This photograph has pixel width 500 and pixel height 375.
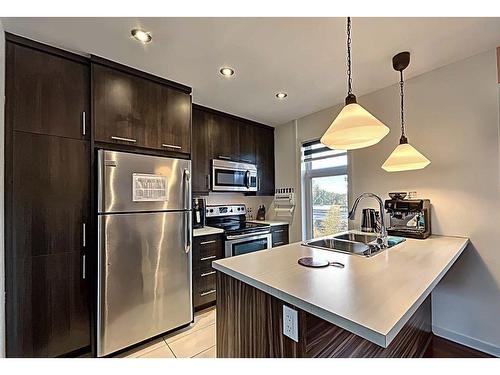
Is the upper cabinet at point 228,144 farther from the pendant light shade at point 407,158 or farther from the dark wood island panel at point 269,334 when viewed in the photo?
the pendant light shade at point 407,158

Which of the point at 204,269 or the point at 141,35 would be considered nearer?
the point at 141,35

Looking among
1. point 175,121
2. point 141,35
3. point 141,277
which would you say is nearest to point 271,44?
point 141,35

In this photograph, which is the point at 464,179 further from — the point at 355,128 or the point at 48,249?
the point at 48,249

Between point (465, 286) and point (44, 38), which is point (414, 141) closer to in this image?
point (465, 286)

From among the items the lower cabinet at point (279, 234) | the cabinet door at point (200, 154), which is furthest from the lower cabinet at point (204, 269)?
the lower cabinet at point (279, 234)

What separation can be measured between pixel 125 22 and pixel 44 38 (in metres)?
0.64

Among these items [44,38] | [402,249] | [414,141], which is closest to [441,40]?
[414,141]

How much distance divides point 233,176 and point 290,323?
233cm

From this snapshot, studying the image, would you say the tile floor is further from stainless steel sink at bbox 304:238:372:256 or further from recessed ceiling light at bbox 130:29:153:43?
recessed ceiling light at bbox 130:29:153:43

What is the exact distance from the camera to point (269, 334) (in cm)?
104

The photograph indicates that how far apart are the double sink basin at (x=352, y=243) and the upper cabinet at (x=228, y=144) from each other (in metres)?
1.57

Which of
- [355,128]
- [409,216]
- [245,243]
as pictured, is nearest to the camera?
[355,128]

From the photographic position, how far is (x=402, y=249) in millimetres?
1544

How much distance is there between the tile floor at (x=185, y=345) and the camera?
71.6 inches
